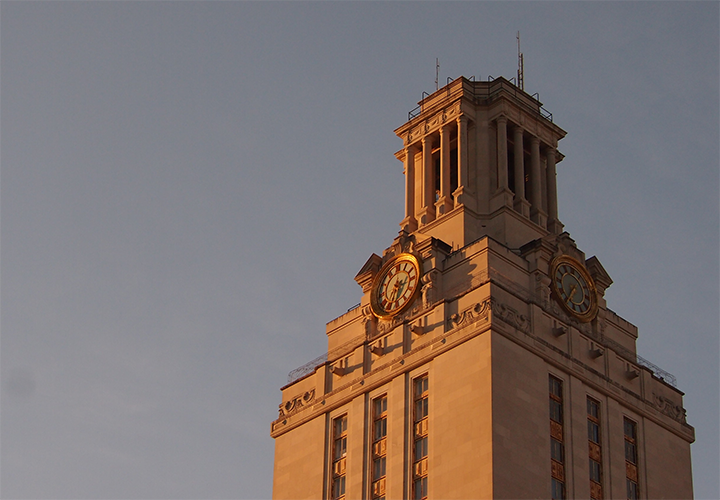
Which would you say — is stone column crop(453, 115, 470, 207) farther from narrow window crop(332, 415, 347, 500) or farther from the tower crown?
narrow window crop(332, 415, 347, 500)

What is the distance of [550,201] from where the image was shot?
123938 mm

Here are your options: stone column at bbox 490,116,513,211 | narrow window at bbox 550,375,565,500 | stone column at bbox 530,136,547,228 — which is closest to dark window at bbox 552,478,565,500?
narrow window at bbox 550,375,565,500

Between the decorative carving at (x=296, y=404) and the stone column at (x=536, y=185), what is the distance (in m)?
21.8

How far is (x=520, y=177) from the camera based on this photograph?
400 feet

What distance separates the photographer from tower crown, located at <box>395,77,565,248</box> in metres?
118

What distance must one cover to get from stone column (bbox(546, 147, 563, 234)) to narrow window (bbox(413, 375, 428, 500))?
819 inches

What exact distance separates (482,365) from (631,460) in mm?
14338

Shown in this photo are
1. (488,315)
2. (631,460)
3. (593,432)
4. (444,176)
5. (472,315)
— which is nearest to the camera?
(488,315)

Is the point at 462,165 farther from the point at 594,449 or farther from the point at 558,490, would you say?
the point at 558,490

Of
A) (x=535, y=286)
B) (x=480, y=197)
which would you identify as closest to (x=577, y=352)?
(x=535, y=286)

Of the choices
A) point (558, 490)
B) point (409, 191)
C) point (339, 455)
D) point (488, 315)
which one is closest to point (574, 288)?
point (488, 315)

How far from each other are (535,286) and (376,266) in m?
12.7

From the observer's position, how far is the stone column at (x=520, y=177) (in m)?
120

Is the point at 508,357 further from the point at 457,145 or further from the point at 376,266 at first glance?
the point at 457,145
